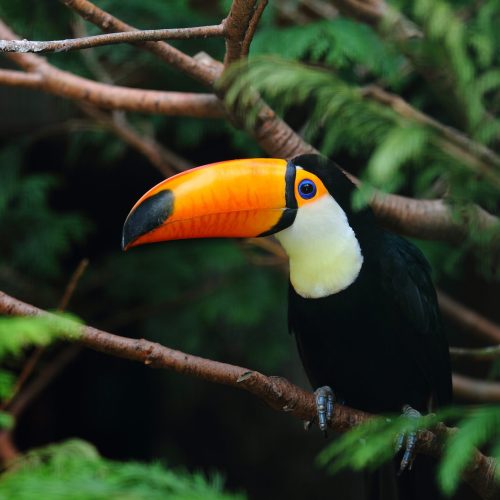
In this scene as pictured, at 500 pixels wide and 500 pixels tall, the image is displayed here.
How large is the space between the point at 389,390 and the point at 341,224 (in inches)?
20.6

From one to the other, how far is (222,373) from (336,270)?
2.35 feet

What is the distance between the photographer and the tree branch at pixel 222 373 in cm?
174

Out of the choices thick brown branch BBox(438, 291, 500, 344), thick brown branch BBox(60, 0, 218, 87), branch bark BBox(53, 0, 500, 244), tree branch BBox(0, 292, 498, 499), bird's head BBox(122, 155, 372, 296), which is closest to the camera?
tree branch BBox(0, 292, 498, 499)

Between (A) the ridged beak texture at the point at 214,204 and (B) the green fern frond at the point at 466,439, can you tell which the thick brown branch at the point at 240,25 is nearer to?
(A) the ridged beak texture at the point at 214,204

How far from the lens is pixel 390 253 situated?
8.04 ft

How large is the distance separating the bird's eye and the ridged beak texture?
0.05 meters

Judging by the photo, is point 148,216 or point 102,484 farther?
point 148,216

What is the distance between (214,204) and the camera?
225 centimetres

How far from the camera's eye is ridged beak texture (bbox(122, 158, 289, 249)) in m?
2.13

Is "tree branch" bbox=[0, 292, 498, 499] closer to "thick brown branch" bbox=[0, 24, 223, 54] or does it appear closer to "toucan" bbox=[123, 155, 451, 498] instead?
"toucan" bbox=[123, 155, 451, 498]

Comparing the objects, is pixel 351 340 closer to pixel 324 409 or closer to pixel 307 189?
pixel 324 409

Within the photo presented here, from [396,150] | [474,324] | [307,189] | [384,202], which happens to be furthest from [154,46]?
[474,324]

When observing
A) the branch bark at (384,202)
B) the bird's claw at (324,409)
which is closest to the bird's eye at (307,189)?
the branch bark at (384,202)

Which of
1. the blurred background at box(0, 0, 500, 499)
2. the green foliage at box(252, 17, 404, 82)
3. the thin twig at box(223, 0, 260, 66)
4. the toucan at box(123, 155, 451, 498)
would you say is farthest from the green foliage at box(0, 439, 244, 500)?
the green foliage at box(252, 17, 404, 82)
